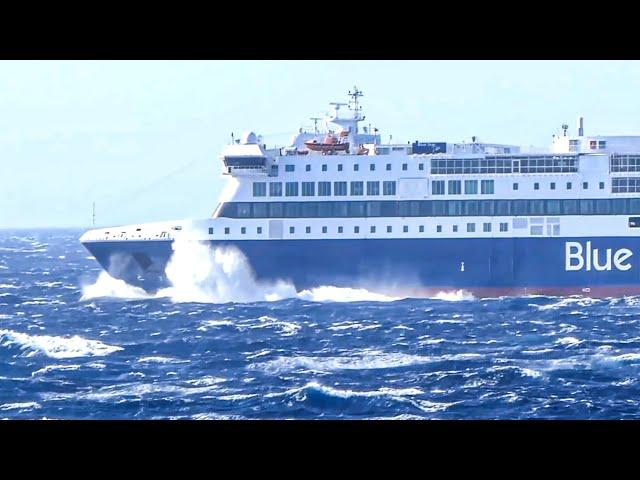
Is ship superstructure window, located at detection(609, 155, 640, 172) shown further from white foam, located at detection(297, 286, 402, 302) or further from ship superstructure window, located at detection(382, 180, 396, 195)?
white foam, located at detection(297, 286, 402, 302)

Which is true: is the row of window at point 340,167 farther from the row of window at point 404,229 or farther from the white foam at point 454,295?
the white foam at point 454,295

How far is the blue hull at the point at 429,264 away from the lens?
136ft

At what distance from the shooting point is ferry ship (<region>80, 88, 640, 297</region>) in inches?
1630

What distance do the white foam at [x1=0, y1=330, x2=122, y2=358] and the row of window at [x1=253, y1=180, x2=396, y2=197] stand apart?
31.9 ft

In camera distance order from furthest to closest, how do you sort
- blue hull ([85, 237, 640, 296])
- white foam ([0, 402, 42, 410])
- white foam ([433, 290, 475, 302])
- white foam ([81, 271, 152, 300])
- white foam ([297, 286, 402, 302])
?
white foam ([81, 271, 152, 300]) < white foam ([433, 290, 475, 302]) < blue hull ([85, 237, 640, 296]) < white foam ([297, 286, 402, 302]) < white foam ([0, 402, 42, 410])

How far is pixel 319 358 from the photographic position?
30406 millimetres

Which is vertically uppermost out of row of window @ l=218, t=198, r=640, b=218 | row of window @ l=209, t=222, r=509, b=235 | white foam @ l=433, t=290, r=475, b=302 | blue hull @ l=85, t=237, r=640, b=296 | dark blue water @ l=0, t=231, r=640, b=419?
row of window @ l=218, t=198, r=640, b=218

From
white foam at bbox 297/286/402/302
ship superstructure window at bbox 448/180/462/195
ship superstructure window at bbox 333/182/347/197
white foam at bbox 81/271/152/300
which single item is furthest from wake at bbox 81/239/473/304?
ship superstructure window at bbox 448/180/462/195

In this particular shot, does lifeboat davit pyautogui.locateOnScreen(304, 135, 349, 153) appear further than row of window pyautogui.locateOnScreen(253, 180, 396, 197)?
Yes

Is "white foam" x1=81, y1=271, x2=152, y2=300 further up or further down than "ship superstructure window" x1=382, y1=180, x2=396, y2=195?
further down

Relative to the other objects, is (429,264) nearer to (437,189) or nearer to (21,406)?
(437,189)

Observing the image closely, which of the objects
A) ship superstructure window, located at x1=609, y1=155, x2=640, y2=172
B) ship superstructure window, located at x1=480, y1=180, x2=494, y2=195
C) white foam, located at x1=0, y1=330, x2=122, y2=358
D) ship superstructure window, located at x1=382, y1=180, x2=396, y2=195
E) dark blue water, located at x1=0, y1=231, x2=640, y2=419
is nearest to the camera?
dark blue water, located at x1=0, y1=231, x2=640, y2=419

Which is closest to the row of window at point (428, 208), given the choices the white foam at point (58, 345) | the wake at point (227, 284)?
the wake at point (227, 284)
